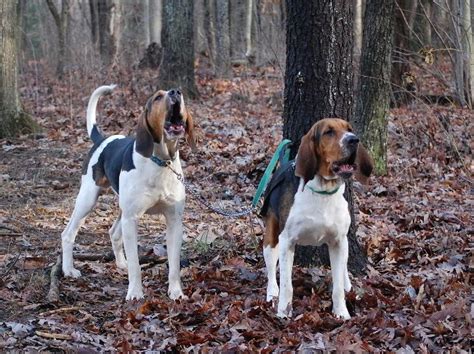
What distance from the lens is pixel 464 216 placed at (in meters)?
8.15

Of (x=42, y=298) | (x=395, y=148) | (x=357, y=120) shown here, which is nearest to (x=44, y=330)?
(x=42, y=298)

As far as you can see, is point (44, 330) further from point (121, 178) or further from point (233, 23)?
point (233, 23)

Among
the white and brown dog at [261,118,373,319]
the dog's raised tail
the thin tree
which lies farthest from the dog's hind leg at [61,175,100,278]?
the thin tree

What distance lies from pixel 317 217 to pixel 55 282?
2418 millimetres

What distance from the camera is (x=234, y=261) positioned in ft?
22.3

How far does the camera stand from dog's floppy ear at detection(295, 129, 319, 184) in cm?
521

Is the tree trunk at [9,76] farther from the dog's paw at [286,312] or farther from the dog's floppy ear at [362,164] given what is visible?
the dog's floppy ear at [362,164]

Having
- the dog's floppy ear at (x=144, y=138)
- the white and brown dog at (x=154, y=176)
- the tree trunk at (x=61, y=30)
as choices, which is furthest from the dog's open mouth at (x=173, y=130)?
the tree trunk at (x=61, y=30)

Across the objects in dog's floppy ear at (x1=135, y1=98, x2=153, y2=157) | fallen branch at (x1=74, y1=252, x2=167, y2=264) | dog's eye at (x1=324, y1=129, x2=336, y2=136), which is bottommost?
fallen branch at (x1=74, y1=252, x2=167, y2=264)

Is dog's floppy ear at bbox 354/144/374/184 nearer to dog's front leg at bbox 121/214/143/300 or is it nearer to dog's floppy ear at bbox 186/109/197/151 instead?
dog's floppy ear at bbox 186/109/197/151

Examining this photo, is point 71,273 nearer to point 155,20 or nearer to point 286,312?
point 286,312

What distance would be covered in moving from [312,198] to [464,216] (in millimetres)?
3447

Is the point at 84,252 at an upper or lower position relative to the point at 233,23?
lower

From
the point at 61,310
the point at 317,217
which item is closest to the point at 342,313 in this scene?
the point at 317,217
